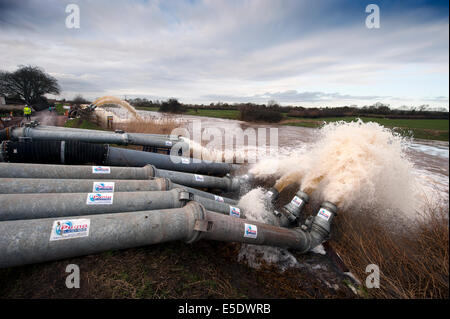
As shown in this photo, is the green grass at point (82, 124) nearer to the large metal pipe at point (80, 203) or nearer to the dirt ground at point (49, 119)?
the dirt ground at point (49, 119)

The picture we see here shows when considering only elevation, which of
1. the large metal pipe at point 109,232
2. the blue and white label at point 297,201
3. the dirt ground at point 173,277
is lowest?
the dirt ground at point 173,277

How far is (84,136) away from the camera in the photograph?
7.37m

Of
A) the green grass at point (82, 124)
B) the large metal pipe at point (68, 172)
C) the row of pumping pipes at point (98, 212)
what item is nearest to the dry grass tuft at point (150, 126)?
the green grass at point (82, 124)

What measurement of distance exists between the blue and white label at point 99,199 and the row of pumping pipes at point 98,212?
0.04ft

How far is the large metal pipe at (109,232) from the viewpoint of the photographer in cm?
227

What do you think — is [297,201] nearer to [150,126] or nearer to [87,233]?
[87,233]

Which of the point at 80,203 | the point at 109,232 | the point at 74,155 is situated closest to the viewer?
the point at 109,232

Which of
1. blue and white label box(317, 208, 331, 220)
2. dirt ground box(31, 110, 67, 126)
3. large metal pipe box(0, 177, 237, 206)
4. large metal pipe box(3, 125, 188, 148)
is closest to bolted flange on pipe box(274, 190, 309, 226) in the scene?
blue and white label box(317, 208, 331, 220)

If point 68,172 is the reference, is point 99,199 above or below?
below

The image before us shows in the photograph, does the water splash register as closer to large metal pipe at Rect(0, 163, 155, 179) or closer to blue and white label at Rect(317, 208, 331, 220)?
blue and white label at Rect(317, 208, 331, 220)

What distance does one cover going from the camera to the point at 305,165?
7621 mm

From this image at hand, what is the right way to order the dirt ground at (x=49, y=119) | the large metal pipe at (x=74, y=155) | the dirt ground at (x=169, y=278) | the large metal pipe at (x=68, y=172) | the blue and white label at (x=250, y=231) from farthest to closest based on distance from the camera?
the dirt ground at (x=49, y=119) → the large metal pipe at (x=74, y=155) → the large metal pipe at (x=68, y=172) → the blue and white label at (x=250, y=231) → the dirt ground at (x=169, y=278)

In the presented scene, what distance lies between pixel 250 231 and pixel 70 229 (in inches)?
106

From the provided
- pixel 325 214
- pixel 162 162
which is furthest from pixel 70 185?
pixel 325 214
